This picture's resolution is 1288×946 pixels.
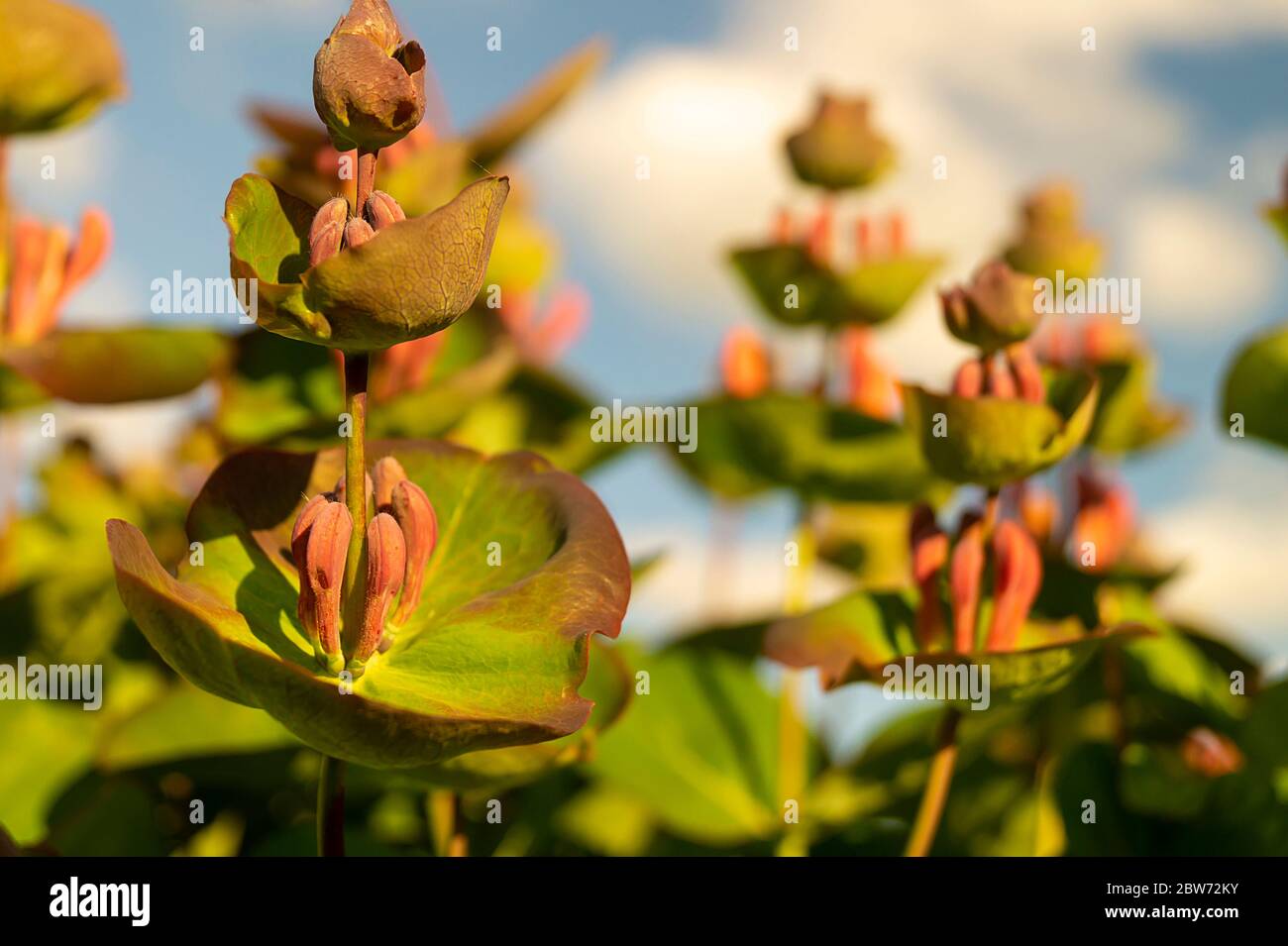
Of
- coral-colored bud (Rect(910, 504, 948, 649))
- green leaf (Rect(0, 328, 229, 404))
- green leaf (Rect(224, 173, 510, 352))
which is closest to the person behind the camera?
green leaf (Rect(224, 173, 510, 352))

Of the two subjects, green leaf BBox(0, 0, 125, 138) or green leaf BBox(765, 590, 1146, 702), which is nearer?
green leaf BBox(765, 590, 1146, 702)

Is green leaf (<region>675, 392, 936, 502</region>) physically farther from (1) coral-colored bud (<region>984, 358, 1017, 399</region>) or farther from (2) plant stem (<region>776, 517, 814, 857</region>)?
(1) coral-colored bud (<region>984, 358, 1017, 399</region>)

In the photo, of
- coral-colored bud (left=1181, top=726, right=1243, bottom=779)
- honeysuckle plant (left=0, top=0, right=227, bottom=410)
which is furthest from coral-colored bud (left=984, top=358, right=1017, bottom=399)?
honeysuckle plant (left=0, top=0, right=227, bottom=410)

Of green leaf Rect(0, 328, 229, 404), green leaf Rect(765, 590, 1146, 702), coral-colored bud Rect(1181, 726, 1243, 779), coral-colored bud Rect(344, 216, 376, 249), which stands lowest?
coral-colored bud Rect(1181, 726, 1243, 779)

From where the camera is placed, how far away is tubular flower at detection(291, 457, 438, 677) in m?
0.71

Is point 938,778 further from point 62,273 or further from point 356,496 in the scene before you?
point 62,273

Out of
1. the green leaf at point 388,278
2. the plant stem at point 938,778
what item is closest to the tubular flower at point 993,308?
the plant stem at point 938,778

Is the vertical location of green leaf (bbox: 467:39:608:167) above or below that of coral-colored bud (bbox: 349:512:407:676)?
above

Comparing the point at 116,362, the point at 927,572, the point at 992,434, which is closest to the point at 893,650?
the point at 927,572

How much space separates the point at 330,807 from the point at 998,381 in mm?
585

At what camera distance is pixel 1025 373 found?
1.02 meters

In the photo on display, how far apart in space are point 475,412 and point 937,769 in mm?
774

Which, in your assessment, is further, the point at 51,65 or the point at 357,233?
the point at 51,65

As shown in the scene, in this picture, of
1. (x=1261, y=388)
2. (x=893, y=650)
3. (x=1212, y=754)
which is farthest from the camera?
(x=1212, y=754)
